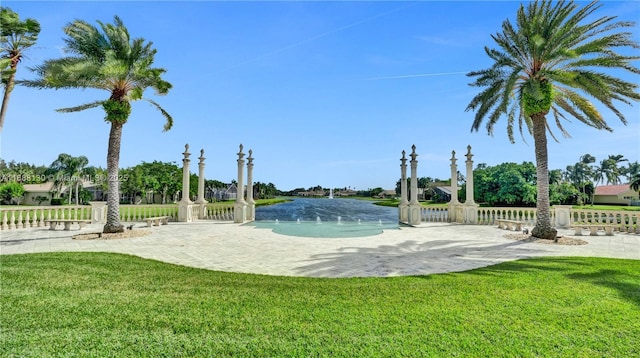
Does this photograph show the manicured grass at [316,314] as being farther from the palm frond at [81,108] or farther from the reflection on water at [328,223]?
the palm frond at [81,108]

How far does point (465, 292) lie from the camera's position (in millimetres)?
5348

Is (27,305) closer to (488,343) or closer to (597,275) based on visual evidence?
(488,343)

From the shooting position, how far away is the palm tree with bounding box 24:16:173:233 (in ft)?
38.9

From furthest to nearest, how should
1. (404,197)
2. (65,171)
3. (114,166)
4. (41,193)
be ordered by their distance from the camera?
(41,193)
(65,171)
(404,197)
(114,166)

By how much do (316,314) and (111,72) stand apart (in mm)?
12178

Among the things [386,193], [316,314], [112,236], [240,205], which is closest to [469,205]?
[240,205]

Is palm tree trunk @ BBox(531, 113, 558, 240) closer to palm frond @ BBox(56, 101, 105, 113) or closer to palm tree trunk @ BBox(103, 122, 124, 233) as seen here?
palm tree trunk @ BBox(103, 122, 124, 233)

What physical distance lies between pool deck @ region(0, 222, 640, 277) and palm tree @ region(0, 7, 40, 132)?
6.61 metres

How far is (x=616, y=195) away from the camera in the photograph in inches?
2677

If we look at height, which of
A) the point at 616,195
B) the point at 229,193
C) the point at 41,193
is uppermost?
the point at 229,193

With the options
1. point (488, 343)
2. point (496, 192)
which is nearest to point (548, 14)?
point (488, 343)

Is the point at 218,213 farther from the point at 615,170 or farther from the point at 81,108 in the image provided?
the point at 615,170

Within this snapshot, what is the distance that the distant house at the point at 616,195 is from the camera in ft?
211

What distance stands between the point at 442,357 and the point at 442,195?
77309mm
